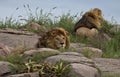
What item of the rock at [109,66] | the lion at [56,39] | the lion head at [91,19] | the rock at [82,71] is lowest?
the rock at [109,66]

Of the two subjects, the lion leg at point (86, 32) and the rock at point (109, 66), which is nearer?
the rock at point (109, 66)

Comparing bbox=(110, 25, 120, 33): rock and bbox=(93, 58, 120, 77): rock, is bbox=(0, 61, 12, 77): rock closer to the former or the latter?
bbox=(93, 58, 120, 77): rock

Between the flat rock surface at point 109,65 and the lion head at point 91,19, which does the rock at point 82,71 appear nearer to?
the flat rock surface at point 109,65

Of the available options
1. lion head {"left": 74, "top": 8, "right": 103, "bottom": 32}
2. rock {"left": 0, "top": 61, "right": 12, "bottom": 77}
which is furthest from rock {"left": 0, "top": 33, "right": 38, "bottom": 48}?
rock {"left": 0, "top": 61, "right": 12, "bottom": 77}

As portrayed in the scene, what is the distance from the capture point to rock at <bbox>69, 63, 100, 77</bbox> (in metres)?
7.13

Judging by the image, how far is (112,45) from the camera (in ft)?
41.2

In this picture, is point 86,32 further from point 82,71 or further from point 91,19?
point 82,71

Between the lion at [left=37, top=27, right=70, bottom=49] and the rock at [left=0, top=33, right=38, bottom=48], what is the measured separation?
1.48 m

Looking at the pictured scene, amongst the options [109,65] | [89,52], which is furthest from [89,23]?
[109,65]

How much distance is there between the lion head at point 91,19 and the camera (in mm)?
13609

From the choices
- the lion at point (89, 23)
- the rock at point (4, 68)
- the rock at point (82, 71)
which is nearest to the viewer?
the rock at point (82, 71)

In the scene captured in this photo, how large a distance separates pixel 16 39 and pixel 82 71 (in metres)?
5.74

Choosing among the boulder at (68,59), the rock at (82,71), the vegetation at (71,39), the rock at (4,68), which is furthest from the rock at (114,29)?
the rock at (4,68)

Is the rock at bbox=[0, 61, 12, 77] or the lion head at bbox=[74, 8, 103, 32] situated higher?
the lion head at bbox=[74, 8, 103, 32]
